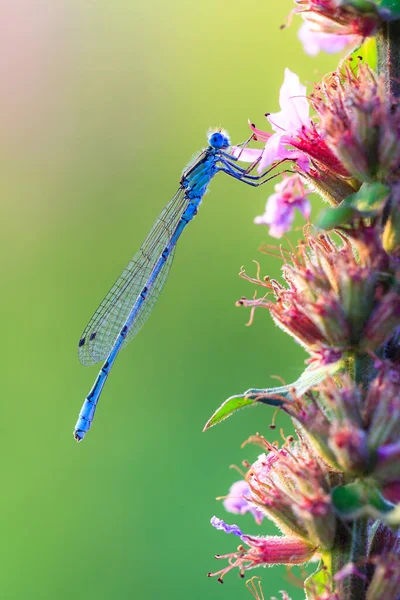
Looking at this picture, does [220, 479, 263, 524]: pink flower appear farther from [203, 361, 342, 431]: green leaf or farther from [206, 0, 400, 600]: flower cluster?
[203, 361, 342, 431]: green leaf

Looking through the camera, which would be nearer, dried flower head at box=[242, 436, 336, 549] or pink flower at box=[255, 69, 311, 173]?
dried flower head at box=[242, 436, 336, 549]

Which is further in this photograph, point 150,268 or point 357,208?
point 150,268

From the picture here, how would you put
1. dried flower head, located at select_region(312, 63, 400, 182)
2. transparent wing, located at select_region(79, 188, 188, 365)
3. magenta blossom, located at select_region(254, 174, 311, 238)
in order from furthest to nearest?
Result: transparent wing, located at select_region(79, 188, 188, 365)
magenta blossom, located at select_region(254, 174, 311, 238)
dried flower head, located at select_region(312, 63, 400, 182)

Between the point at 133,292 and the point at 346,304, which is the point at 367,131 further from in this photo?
the point at 133,292

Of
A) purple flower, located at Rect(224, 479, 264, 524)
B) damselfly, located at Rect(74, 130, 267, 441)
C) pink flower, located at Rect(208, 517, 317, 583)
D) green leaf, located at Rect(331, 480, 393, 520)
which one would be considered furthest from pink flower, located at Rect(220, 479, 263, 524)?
damselfly, located at Rect(74, 130, 267, 441)

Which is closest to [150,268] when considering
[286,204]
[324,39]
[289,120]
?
[286,204]

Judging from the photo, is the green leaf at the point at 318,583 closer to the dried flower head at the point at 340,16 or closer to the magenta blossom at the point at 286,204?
the magenta blossom at the point at 286,204

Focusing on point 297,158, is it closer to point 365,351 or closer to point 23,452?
point 365,351
